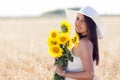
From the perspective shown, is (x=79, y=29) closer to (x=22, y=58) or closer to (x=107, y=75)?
(x=107, y=75)

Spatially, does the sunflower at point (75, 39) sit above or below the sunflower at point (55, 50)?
above

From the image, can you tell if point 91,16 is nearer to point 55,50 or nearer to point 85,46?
point 85,46

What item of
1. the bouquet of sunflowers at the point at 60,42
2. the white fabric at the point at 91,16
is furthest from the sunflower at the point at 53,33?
the white fabric at the point at 91,16

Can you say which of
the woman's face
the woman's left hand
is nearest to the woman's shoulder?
the woman's face

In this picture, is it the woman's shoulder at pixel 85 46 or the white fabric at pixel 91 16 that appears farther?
the white fabric at pixel 91 16

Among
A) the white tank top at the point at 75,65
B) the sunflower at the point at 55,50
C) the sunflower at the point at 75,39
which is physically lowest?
the white tank top at the point at 75,65

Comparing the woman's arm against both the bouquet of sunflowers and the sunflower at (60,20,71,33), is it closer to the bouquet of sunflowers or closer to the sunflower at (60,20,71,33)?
the bouquet of sunflowers

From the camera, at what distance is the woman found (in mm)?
3389

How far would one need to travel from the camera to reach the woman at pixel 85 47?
11.1 ft

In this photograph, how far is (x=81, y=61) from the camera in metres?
3.45

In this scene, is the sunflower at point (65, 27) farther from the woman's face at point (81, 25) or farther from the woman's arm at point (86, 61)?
the woman's arm at point (86, 61)

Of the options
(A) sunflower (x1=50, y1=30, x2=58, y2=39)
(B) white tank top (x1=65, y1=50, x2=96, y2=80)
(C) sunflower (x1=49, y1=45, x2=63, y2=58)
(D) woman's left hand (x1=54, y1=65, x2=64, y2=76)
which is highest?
(A) sunflower (x1=50, y1=30, x2=58, y2=39)

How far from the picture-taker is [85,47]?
134 inches

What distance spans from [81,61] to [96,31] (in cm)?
29
